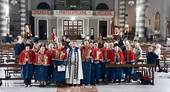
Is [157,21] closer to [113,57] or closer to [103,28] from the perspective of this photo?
[103,28]

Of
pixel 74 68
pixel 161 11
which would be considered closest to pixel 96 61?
pixel 74 68

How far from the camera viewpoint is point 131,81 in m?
15.9

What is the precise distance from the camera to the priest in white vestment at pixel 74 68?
14484 mm

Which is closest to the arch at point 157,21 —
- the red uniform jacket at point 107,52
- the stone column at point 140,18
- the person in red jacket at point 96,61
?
the stone column at point 140,18

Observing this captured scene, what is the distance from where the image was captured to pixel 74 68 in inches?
570

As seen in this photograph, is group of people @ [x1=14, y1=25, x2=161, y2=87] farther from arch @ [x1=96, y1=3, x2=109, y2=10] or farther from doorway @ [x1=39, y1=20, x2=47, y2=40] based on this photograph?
arch @ [x1=96, y1=3, x2=109, y2=10]

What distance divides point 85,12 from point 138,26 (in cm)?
1047

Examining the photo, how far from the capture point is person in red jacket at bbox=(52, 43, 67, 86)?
14.4 metres

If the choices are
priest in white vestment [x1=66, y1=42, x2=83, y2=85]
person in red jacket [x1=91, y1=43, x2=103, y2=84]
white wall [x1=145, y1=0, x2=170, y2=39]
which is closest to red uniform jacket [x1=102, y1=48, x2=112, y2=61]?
person in red jacket [x1=91, y1=43, x2=103, y2=84]

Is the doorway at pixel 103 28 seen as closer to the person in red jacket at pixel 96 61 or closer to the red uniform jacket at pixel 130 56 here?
the red uniform jacket at pixel 130 56

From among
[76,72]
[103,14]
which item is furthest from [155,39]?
[76,72]

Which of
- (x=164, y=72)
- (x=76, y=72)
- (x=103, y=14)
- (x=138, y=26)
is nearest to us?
(x=76, y=72)

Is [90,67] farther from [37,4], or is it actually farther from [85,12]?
[37,4]

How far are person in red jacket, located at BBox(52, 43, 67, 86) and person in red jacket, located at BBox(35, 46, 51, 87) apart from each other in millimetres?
250
